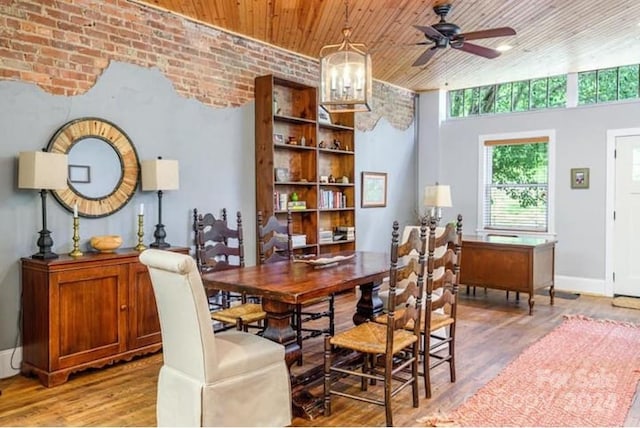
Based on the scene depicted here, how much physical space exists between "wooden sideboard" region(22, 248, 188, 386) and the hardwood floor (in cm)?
14

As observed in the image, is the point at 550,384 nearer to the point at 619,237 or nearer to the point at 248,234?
the point at 248,234

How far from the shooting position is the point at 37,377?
3.33 metres

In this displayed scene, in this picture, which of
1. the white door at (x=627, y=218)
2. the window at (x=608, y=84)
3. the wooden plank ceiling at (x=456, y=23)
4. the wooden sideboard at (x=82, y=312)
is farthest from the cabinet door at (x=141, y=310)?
the window at (x=608, y=84)

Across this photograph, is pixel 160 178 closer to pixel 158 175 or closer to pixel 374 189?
pixel 158 175

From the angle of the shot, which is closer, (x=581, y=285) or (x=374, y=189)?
(x=581, y=285)

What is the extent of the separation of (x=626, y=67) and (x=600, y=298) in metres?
2.95

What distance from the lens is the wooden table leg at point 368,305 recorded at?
3.63m

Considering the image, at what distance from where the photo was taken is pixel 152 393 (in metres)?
3.10

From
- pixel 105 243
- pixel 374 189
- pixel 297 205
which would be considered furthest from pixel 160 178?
pixel 374 189

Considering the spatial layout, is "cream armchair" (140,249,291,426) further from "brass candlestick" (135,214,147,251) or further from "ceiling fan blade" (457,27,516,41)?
"ceiling fan blade" (457,27,516,41)

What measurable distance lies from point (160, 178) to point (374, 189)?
3643mm

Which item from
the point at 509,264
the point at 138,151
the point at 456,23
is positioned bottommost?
the point at 509,264

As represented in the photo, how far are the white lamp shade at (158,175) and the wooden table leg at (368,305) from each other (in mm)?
A: 1837

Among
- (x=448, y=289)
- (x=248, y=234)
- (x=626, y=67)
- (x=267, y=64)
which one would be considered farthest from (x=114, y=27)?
(x=626, y=67)
